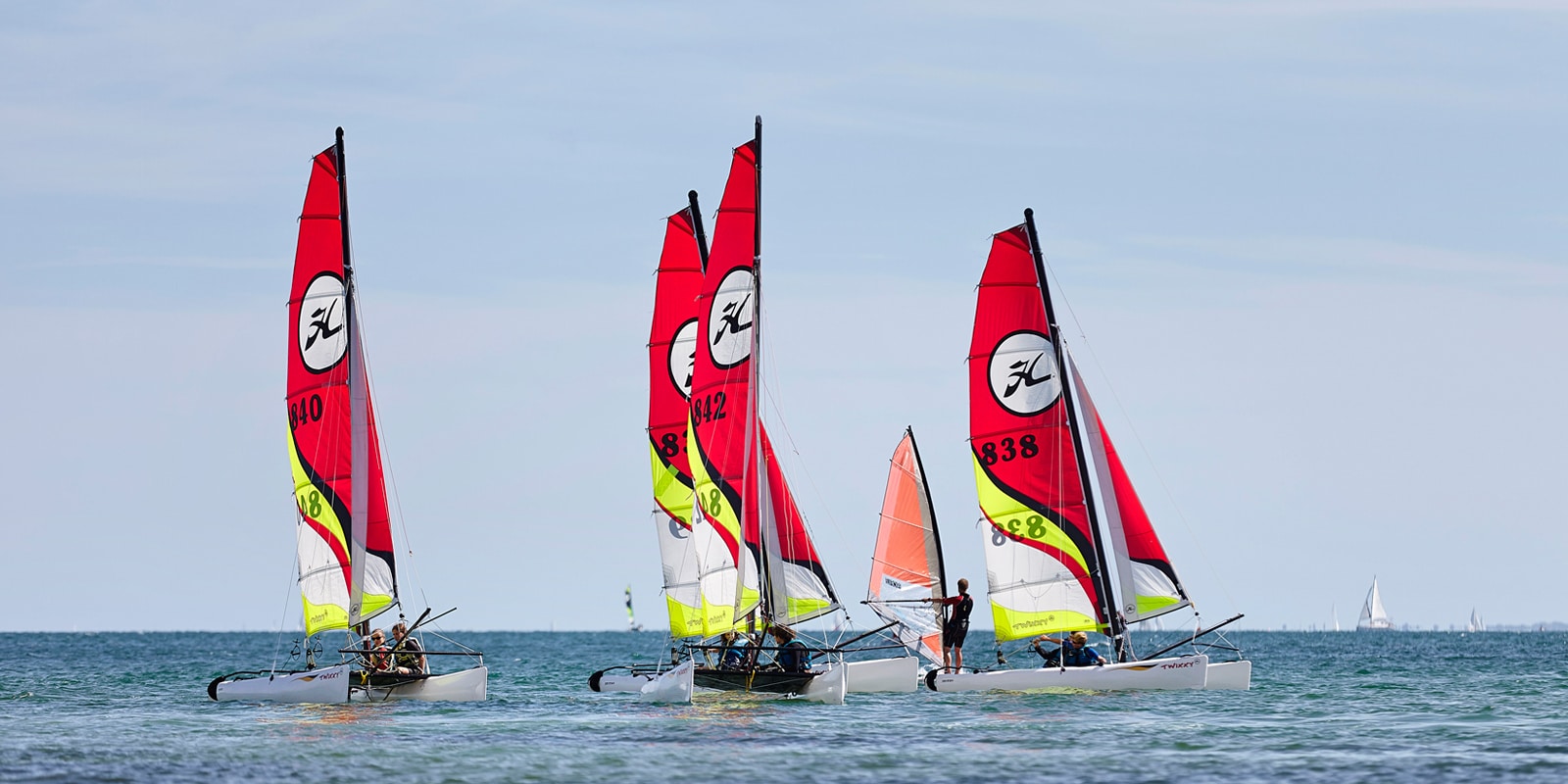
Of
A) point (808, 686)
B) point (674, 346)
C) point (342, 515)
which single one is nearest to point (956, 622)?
point (808, 686)

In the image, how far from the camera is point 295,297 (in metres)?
37.0

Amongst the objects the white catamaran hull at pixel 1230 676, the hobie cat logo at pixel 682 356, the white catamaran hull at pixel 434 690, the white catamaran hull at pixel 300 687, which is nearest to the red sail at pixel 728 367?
the hobie cat logo at pixel 682 356

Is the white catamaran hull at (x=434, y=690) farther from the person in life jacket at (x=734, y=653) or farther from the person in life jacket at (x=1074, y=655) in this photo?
the person in life jacket at (x=1074, y=655)

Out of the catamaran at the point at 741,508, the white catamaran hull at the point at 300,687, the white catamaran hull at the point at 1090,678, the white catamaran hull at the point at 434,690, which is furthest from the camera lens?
the catamaran at the point at 741,508

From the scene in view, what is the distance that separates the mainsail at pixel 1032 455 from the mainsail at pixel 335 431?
12226mm

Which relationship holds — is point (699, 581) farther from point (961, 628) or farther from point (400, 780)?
point (400, 780)

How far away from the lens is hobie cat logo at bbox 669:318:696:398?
143 ft

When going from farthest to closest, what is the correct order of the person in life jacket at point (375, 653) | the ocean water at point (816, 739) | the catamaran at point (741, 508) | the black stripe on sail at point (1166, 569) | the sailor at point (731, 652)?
the black stripe on sail at point (1166, 569) < the sailor at point (731, 652) < the catamaran at point (741, 508) < the person in life jacket at point (375, 653) < the ocean water at point (816, 739)

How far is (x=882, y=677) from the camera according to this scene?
130ft

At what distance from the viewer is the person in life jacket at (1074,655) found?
38.7 m

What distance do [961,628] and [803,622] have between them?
3.75 m

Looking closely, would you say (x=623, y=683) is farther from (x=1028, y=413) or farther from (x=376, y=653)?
(x=1028, y=413)

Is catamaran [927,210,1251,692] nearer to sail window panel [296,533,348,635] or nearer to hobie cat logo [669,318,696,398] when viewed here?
hobie cat logo [669,318,696,398]

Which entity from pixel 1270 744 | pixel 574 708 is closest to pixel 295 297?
pixel 574 708
